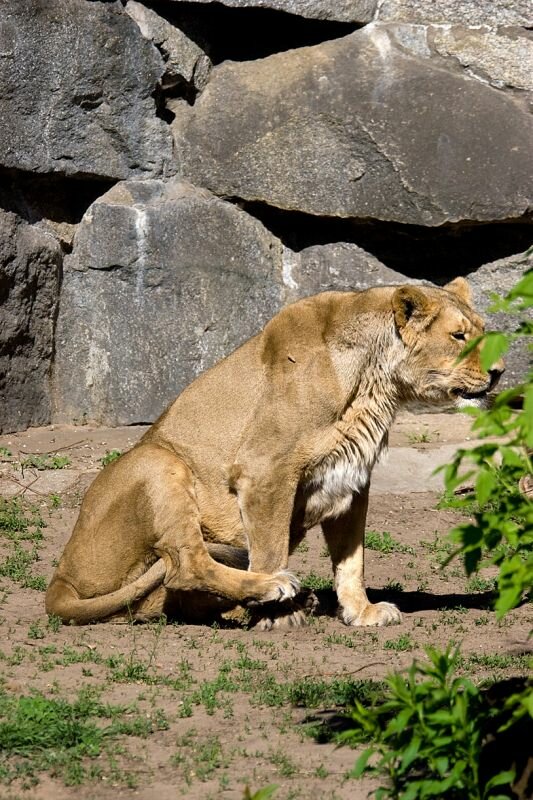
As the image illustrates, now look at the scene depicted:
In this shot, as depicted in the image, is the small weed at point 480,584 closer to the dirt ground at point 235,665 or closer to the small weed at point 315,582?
A: the dirt ground at point 235,665

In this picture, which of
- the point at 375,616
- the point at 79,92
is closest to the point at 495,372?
the point at 375,616

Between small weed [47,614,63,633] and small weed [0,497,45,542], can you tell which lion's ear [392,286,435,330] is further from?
small weed [0,497,45,542]

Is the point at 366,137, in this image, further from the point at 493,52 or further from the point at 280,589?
the point at 280,589

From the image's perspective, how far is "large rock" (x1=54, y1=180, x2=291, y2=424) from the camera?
10.9 metres

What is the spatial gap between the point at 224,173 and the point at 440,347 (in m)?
4.65

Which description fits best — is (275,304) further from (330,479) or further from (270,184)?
(330,479)

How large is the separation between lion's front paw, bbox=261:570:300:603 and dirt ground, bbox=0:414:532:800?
220 millimetres

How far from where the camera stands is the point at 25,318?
422 inches

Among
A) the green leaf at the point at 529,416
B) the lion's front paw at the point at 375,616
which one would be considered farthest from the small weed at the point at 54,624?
the green leaf at the point at 529,416

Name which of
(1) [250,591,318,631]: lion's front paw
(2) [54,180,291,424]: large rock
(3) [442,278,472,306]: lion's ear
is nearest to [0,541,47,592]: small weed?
(1) [250,591,318,631]: lion's front paw

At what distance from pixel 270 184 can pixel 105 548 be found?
500 cm

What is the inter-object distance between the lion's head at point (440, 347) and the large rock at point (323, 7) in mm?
4829

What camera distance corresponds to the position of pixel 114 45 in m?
10.6

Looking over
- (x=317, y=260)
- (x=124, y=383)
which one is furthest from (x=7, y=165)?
(x=317, y=260)
